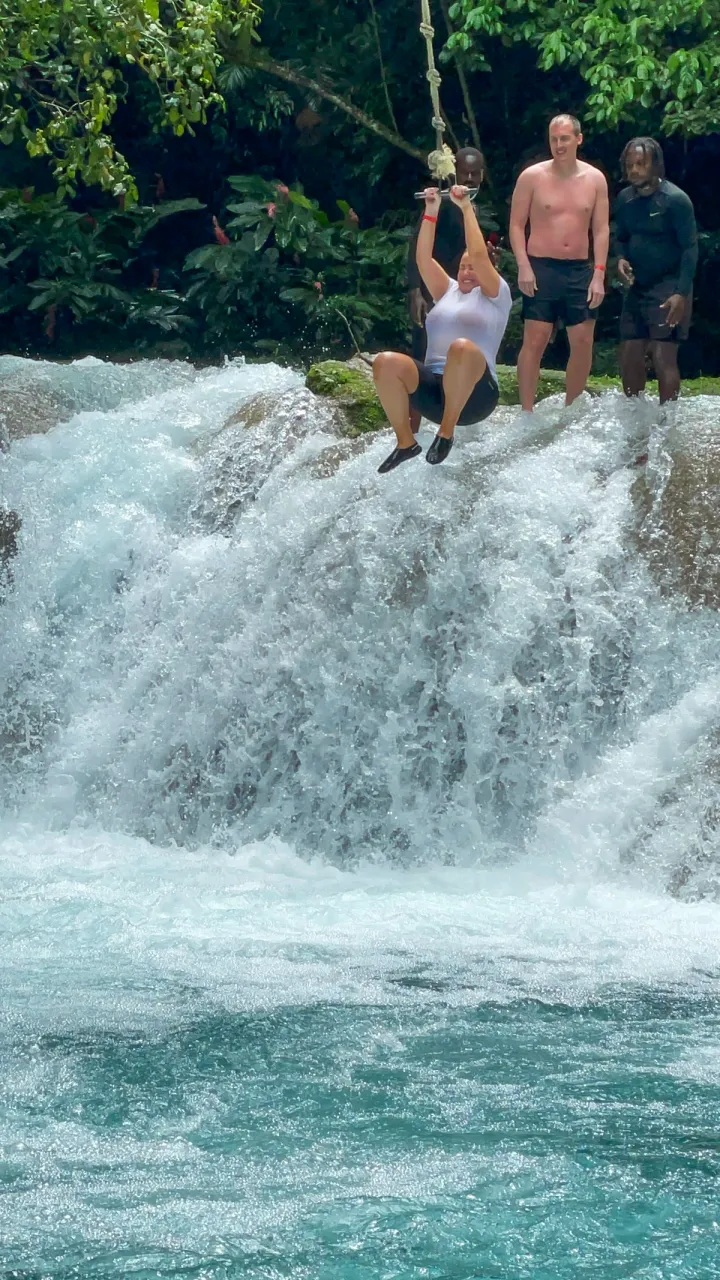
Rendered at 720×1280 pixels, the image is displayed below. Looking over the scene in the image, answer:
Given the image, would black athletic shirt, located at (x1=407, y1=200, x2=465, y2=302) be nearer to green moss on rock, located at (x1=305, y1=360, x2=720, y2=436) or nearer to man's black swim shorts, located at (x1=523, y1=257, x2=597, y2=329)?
man's black swim shorts, located at (x1=523, y1=257, x2=597, y2=329)

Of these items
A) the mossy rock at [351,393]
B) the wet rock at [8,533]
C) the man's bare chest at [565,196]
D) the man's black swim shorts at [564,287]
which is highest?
the man's bare chest at [565,196]

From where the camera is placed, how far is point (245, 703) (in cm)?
731

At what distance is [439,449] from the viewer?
7.22 metres

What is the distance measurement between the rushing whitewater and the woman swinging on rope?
321 millimetres

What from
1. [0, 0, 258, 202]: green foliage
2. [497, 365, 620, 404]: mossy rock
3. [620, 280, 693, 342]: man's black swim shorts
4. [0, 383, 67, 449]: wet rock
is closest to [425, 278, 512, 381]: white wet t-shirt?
[620, 280, 693, 342]: man's black swim shorts

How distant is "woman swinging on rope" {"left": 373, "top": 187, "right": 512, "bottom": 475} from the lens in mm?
6977

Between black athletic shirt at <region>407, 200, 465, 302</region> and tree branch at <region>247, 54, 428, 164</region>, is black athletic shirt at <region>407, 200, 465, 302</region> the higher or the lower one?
the lower one

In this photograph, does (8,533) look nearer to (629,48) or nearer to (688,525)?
(688,525)

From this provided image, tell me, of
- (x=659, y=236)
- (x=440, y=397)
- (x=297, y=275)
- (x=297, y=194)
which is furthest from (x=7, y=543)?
(x=297, y=194)

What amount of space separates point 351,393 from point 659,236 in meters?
1.86

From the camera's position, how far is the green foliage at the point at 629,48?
1130 cm

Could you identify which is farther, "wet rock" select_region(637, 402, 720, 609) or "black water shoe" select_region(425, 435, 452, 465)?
"black water shoe" select_region(425, 435, 452, 465)

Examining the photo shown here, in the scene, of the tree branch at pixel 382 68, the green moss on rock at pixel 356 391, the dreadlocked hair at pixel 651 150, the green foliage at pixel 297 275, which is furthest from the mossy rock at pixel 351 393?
the tree branch at pixel 382 68

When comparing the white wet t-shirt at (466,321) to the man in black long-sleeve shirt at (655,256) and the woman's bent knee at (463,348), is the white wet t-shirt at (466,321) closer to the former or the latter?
the woman's bent knee at (463,348)
